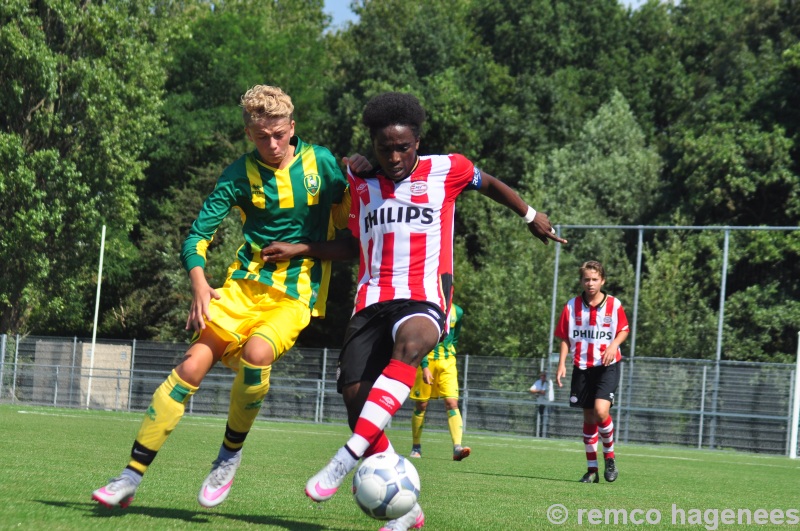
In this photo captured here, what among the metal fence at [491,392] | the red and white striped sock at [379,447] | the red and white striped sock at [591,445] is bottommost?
the metal fence at [491,392]

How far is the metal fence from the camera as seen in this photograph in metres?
22.8

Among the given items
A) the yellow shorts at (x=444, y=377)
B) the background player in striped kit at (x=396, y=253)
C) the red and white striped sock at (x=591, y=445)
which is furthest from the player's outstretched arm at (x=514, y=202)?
the yellow shorts at (x=444, y=377)

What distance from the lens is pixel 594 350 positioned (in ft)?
38.7

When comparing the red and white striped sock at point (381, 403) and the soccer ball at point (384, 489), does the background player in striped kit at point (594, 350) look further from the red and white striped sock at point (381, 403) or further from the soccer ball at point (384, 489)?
the soccer ball at point (384, 489)

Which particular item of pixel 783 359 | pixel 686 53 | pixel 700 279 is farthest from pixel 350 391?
pixel 686 53

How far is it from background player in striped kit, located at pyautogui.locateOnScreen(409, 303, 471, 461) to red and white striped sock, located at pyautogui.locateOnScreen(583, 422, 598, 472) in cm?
264

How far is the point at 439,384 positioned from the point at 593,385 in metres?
4.21

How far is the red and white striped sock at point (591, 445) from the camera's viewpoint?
1096 cm

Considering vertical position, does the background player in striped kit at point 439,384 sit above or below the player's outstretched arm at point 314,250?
below

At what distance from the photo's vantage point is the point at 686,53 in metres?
49.3

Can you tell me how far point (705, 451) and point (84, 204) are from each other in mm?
Result: 22069

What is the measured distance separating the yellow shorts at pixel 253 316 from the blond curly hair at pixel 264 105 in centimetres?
87

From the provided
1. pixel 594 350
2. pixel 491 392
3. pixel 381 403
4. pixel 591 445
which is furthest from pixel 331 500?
pixel 491 392

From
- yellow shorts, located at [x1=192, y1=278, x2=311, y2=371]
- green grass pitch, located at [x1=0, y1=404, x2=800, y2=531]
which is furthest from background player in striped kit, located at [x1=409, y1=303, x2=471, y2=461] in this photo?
yellow shorts, located at [x1=192, y1=278, x2=311, y2=371]
